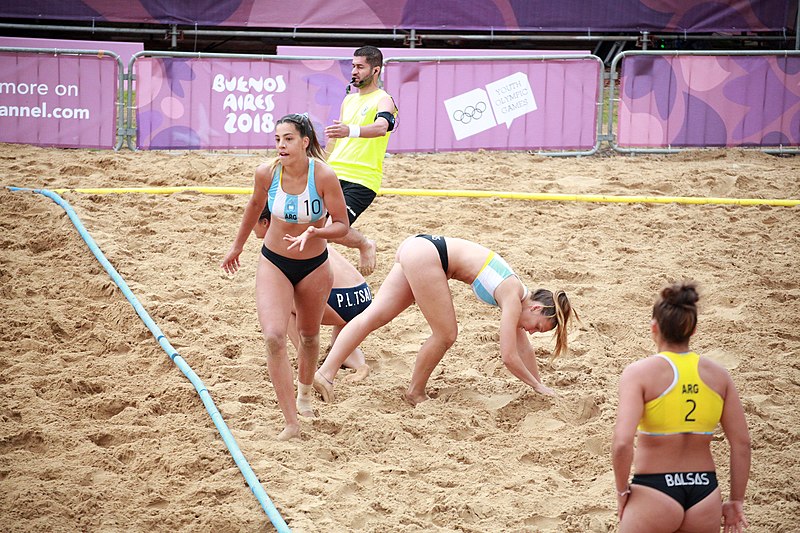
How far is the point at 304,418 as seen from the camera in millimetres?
5973

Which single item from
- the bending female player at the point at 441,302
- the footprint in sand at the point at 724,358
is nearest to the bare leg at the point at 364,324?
the bending female player at the point at 441,302

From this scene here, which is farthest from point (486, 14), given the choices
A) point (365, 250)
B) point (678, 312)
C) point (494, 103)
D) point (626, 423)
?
point (626, 423)

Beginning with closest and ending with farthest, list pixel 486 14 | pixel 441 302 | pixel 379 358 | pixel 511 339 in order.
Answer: pixel 511 339
pixel 441 302
pixel 379 358
pixel 486 14

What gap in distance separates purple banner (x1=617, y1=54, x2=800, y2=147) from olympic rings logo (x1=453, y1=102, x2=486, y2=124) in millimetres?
1744

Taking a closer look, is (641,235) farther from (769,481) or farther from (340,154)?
(769,481)

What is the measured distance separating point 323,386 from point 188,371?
0.89 metres

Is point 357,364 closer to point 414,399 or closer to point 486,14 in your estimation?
point 414,399

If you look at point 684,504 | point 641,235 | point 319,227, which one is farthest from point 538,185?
point 684,504

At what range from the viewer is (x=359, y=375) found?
267 inches

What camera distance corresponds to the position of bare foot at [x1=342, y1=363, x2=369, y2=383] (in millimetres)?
6723

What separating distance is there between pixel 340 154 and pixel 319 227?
2.10 metres

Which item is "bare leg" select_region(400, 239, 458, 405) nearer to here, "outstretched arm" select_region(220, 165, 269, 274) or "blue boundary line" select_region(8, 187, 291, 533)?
"outstretched arm" select_region(220, 165, 269, 274)

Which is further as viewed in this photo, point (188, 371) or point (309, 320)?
point (188, 371)

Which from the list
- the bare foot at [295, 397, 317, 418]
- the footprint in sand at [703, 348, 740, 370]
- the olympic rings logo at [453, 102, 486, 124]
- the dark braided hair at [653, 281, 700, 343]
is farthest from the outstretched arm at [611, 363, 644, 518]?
the olympic rings logo at [453, 102, 486, 124]
